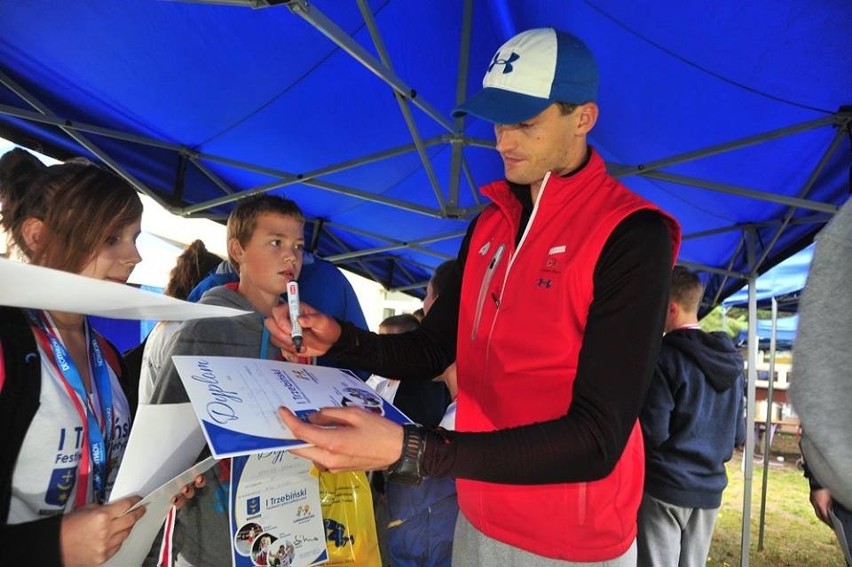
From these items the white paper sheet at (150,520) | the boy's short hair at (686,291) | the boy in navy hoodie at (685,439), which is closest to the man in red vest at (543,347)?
the white paper sheet at (150,520)

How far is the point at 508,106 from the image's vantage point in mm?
1178

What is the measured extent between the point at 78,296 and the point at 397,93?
8.04 ft

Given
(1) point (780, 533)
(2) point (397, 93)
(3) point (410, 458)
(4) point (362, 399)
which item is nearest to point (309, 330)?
(4) point (362, 399)

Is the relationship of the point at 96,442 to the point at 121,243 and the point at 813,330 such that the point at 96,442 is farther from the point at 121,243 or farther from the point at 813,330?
the point at 813,330

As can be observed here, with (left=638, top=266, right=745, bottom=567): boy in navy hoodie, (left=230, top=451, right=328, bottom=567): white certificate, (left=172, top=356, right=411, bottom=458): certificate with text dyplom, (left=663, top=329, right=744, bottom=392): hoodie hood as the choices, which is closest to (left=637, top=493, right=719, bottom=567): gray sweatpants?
(left=638, top=266, right=745, bottom=567): boy in navy hoodie

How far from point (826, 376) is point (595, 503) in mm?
698

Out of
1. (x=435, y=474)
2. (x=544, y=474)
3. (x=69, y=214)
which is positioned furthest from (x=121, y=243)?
(x=544, y=474)

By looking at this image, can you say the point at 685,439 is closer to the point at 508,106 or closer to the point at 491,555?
the point at 491,555

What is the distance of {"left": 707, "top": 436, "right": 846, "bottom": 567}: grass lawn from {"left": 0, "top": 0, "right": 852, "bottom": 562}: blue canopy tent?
307 centimetres

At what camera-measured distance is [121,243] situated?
4.67ft

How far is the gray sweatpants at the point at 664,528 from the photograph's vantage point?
277 cm

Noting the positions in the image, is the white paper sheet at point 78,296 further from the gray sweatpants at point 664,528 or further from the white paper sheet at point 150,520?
the gray sweatpants at point 664,528

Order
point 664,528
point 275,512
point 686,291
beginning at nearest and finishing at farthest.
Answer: point 275,512, point 664,528, point 686,291

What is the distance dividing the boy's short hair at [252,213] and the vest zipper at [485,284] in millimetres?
1092
